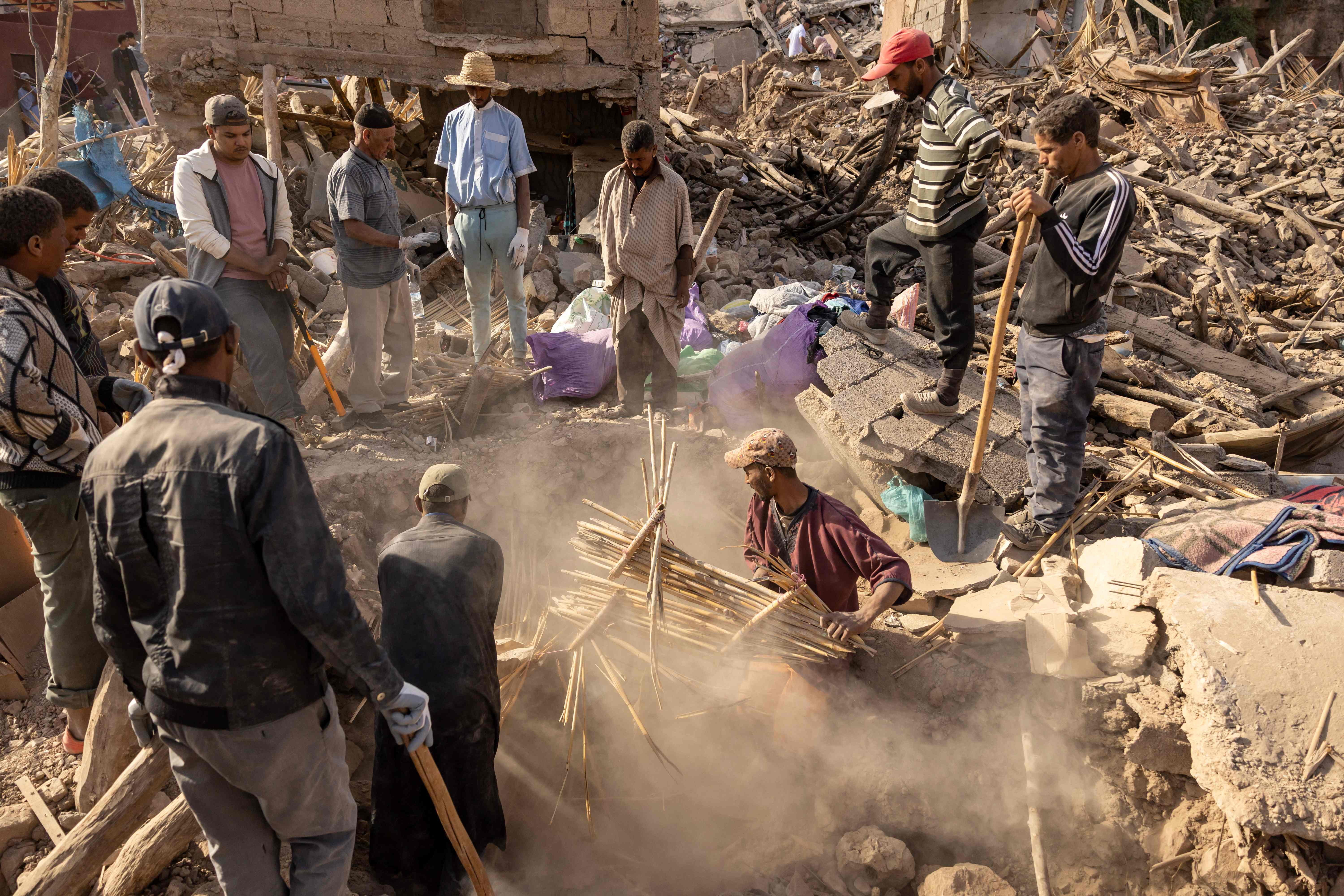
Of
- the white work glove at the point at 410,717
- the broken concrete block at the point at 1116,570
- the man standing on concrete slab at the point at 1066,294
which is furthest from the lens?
the man standing on concrete slab at the point at 1066,294

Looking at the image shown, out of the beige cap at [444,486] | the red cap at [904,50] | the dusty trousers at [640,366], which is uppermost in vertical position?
the red cap at [904,50]

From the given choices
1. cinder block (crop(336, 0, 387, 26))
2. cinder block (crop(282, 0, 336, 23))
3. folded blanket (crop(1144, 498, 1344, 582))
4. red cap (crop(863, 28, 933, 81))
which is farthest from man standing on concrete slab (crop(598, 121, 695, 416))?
cinder block (crop(282, 0, 336, 23))

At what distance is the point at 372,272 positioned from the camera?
5.32m

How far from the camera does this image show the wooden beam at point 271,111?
7977 millimetres

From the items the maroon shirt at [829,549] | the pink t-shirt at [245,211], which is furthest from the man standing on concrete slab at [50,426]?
the maroon shirt at [829,549]

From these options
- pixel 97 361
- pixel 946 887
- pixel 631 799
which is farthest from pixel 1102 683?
pixel 97 361

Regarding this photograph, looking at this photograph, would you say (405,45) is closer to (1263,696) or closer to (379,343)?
(379,343)

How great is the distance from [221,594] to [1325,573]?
3959 mm

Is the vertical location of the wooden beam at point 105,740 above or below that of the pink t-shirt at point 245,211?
below

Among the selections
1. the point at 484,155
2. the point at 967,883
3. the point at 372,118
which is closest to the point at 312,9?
the point at 484,155

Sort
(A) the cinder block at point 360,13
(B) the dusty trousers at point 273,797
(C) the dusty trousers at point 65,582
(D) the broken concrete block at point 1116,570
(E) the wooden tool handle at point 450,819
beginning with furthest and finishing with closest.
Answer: (A) the cinder block at point 360,13 → (D) the broken concrete block at point 1116,570 → (C) the dusty trousers at point 65,582 → (E) the wooden tool handle at point 450,819 → (B) the dusty trousers at point 273,797

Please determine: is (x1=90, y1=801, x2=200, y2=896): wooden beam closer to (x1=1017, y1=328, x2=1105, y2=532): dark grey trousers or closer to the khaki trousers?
the khaki trousers

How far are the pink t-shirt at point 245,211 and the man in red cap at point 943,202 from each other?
3.42 metres

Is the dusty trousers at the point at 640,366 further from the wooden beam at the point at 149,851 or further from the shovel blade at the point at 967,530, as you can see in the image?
the wooden beam at the point at 149,851
